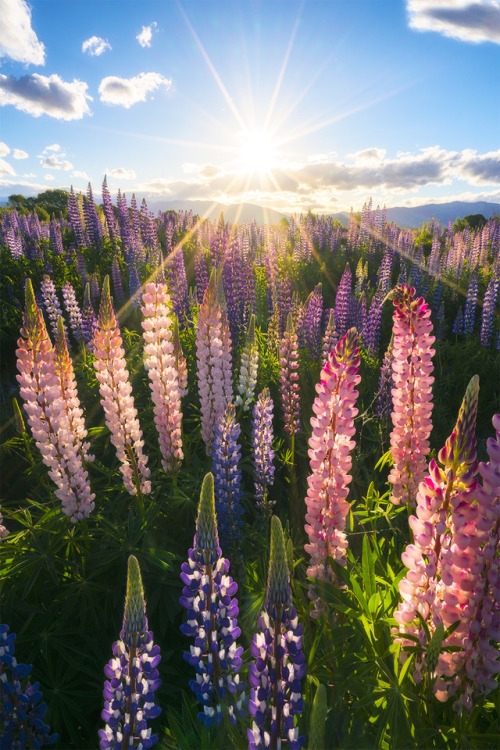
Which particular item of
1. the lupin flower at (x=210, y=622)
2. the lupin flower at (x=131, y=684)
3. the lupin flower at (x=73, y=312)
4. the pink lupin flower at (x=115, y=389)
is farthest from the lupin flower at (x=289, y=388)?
the lupin flower at (x=73, y=312)

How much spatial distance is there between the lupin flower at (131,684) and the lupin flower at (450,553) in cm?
108

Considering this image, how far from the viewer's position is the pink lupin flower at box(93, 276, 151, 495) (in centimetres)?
321

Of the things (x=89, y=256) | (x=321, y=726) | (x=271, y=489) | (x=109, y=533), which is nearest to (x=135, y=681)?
(x=321, y=726)

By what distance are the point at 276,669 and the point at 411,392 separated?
6.13 feet

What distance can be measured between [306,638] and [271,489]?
2795 mm

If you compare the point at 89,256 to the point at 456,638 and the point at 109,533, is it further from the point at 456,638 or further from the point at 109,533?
the point at 456,638

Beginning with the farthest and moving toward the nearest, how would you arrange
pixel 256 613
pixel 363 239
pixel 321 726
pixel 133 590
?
1. pixel 363 239
2. pixel 256 613
3. pixel 133 590
4. pixel 321 726

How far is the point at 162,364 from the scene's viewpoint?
3.53 meters

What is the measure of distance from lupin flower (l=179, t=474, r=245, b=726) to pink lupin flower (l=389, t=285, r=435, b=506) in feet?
5.16

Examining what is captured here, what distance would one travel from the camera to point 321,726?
125cm

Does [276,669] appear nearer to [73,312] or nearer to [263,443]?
[263,443]

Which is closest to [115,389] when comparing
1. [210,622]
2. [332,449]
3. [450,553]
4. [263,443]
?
[263,443]

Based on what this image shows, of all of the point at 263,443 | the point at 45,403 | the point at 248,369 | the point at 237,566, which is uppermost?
the point at 45,403

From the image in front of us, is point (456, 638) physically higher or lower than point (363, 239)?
lower
